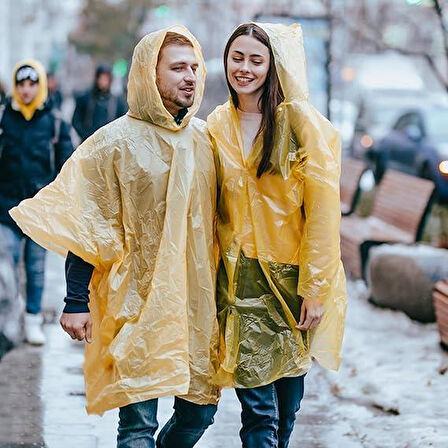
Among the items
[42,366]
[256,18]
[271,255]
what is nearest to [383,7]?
[256,18]

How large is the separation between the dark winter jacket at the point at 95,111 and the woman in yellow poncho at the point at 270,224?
775cm

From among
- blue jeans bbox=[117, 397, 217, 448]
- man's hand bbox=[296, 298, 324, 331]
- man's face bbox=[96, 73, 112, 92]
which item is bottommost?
blue jeans bbox=[117, 397, 217, 448]

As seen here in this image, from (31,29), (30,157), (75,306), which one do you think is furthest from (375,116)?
(31,29)

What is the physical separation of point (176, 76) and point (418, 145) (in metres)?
14.3

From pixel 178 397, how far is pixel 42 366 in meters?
2.77

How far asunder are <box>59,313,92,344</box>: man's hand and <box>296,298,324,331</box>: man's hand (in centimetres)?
82

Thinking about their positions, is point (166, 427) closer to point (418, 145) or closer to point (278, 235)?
point (278, 235)

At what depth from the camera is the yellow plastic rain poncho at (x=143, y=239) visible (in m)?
3.99

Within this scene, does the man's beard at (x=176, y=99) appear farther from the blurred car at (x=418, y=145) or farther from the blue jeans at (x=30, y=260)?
the blurred car at (x=418, y=145)

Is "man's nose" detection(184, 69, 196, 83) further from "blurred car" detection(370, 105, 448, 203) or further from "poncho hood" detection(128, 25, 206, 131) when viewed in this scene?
"blurred car" detection(370, 105, 448, 203)

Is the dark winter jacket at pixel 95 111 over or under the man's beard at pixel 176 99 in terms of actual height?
under

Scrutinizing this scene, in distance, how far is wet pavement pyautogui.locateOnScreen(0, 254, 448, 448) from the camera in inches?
213

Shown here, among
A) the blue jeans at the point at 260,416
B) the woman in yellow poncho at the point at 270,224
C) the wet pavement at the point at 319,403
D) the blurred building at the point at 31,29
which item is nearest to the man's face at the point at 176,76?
the woman in yellow poncho at the point at 270,224

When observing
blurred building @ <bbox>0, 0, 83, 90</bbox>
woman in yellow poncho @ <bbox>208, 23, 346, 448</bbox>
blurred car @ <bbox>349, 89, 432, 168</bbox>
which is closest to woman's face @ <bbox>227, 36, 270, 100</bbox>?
woman in yellow poncho @ <bbox>208, 23, 346, 448</bbox>
